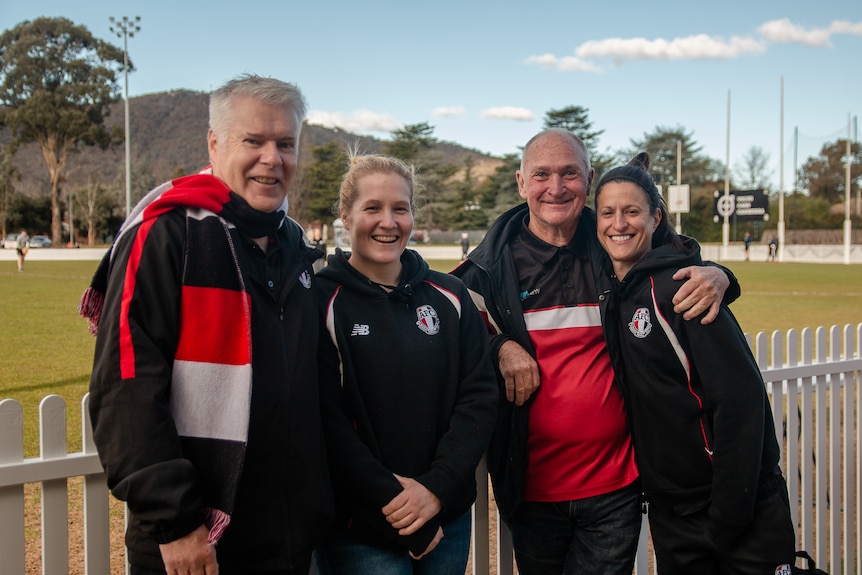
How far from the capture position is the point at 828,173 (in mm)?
83562

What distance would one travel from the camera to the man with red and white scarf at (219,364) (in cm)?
166

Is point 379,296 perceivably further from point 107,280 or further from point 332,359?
point 107,280

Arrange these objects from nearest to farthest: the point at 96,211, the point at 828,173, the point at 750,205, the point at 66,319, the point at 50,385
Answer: the point at 50,385, the point at 66,319, the point at 750,205, the point at 96,211, the point at 828,173

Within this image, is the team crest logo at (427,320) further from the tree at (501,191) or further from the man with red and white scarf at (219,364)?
the tree at (501,191)

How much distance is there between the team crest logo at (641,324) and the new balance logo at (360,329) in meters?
0.96

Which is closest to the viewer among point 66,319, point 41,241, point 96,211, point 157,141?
point 66,319

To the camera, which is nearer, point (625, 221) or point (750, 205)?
point (625, 221)

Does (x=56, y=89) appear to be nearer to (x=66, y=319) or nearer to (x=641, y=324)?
(x=66, y=319)

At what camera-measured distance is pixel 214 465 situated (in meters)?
1.79

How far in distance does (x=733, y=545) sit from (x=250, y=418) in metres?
1.67

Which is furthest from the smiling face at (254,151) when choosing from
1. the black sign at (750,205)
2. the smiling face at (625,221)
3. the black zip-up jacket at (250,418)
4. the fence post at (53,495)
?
the black sign at (750,205)

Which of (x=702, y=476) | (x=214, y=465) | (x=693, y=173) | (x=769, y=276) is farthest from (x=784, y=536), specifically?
(x=693, y=173)

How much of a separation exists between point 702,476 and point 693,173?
84.3 m

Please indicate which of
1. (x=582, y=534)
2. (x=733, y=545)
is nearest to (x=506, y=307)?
(x=582, y=534)
